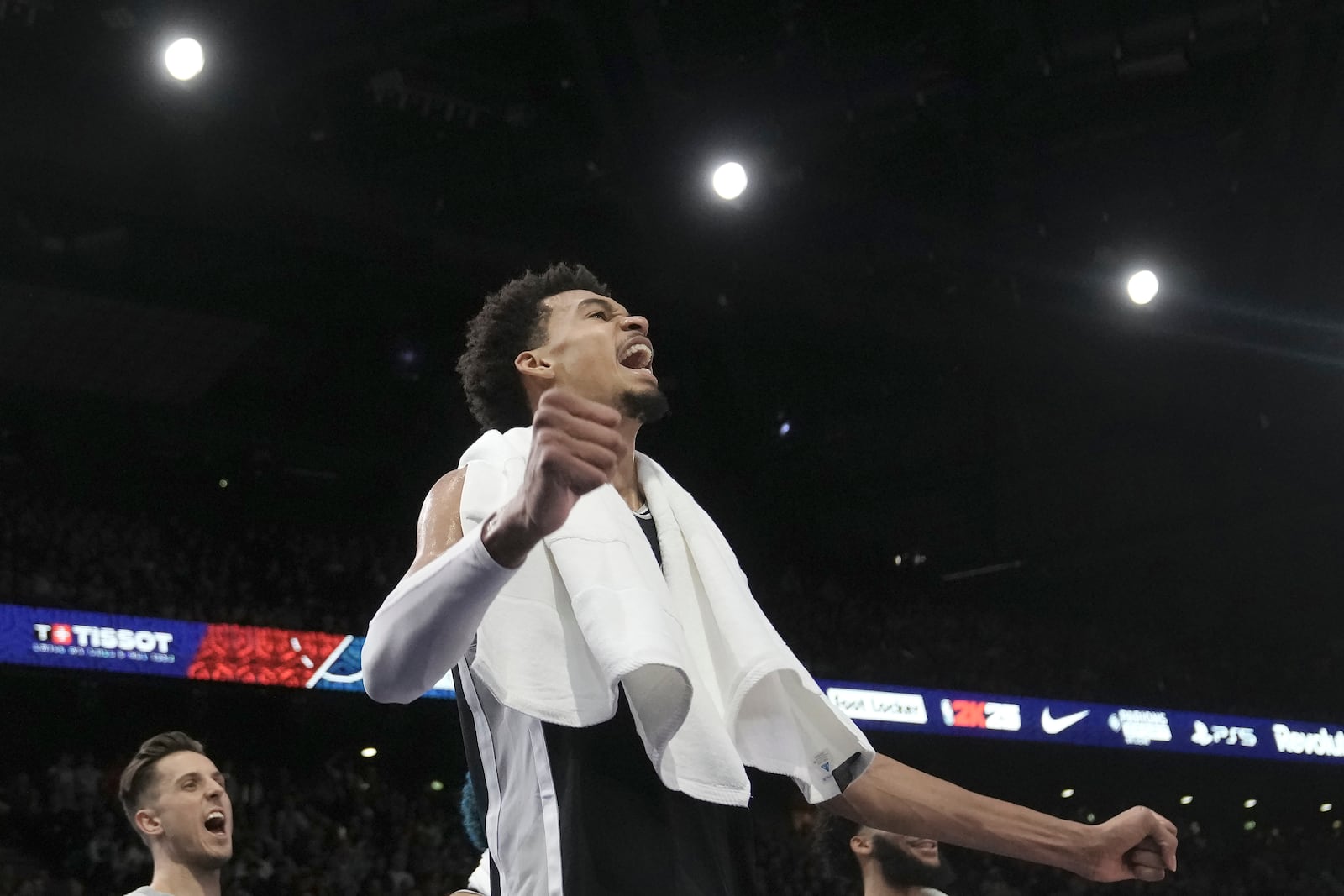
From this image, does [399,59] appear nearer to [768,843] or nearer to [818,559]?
[768,843]

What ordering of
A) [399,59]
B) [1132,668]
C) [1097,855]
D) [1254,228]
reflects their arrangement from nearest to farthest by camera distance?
1. [1097,855]
2. [399,59]
3. [1254,228]
4. [1132,668]

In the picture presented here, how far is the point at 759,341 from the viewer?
44.5 ft

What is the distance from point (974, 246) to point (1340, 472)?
630 centimetres

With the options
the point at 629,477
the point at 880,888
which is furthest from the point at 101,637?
the point at 629,477

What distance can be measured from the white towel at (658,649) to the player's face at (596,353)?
0.16m

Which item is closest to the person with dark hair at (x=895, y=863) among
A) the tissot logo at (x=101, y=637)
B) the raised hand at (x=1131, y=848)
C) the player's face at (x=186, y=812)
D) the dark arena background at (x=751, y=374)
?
the player's face at (x=186, y=812)

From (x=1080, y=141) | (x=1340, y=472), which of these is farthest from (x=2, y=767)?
(x=1340, y=472)

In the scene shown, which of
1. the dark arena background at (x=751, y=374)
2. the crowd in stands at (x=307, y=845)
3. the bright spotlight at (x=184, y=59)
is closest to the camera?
the bright spotlight at (x=184, y=59)

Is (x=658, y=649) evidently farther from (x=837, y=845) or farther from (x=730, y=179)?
(x=730, y=179)

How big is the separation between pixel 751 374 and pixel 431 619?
13.1 metres

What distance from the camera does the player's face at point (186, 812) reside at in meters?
3.59

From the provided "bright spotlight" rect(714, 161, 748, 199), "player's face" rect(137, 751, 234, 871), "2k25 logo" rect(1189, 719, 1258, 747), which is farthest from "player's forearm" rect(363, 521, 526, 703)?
"2k25 logo" rect(1189, 719, 1258, 747)

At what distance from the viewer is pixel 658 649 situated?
143cm

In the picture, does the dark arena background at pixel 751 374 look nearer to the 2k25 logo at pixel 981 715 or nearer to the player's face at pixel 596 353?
the 2k25 logo at pixel 981 715
